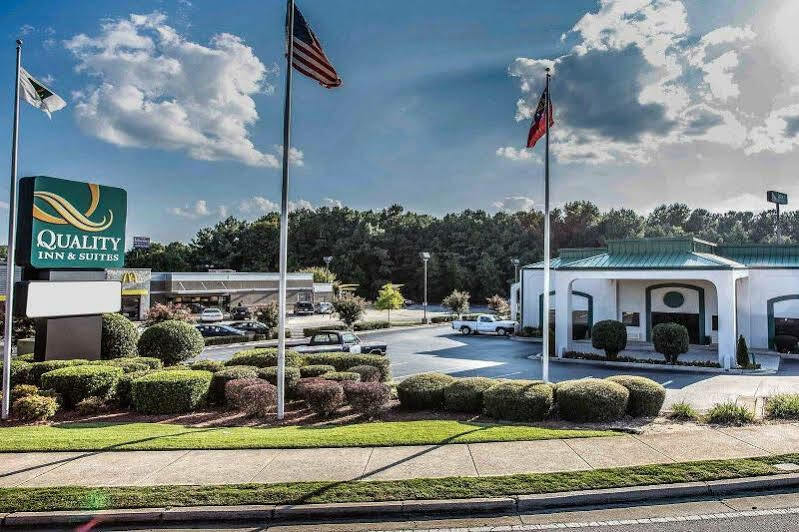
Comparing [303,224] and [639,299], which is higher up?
[303,224]

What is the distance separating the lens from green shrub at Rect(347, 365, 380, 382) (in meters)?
15.4

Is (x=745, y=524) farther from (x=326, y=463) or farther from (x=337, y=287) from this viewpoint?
(x=337, y=287)

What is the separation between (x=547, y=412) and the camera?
1252 centimetres

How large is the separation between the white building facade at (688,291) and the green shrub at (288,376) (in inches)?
645

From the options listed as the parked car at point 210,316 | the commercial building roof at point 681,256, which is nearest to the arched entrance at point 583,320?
the commercial building roof at point 681,256

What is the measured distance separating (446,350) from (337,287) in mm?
40585

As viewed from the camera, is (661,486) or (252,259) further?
(252,259)

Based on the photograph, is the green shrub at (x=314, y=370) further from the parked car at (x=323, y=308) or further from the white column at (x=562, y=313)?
the parked car at (x=323, y=308)

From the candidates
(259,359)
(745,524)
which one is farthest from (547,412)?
(259,359)

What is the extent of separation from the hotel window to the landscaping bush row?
19419 millimetres

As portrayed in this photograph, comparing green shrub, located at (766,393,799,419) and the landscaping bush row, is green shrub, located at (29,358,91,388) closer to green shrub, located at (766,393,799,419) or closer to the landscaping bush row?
the landscaping bush row

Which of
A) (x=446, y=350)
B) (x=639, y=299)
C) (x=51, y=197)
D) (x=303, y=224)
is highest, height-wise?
(x=303, y=224)

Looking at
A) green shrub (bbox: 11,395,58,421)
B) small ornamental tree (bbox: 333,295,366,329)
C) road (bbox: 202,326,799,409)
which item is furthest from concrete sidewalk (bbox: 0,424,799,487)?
small ornamental tree (bbox: 333,295,366,329)

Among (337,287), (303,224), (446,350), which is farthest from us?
(303,224)
